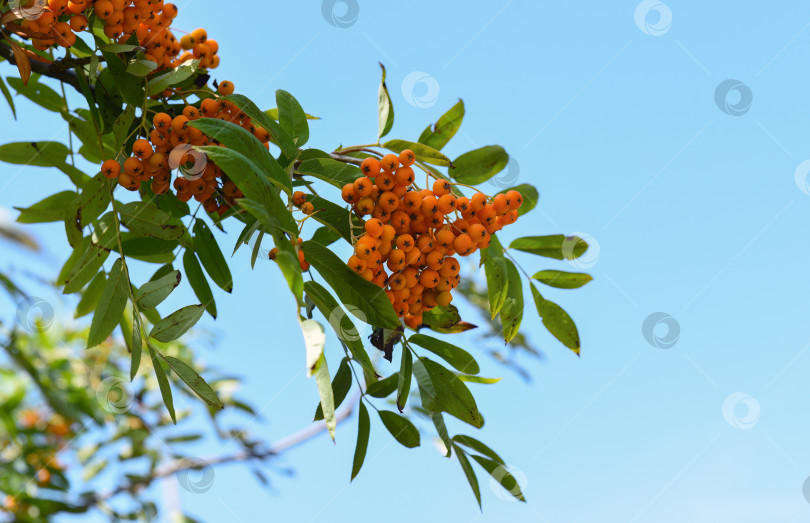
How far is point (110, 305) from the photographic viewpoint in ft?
4.05

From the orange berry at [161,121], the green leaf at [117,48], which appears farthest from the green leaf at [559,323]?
the green leaf at [117,48]

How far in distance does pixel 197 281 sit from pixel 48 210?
17.4 inches

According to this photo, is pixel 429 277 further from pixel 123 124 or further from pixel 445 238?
pixel 123 124

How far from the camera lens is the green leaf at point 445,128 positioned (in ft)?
4.60

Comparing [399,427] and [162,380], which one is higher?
[399,427]

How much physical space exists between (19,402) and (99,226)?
1816mm

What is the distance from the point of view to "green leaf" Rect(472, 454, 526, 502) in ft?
4.20

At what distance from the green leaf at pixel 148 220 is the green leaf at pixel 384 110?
478mm

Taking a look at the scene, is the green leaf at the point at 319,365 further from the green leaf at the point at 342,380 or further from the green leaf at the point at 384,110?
the green leaf at the point at 384,110

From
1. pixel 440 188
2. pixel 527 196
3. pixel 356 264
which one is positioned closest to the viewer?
pixel 356 264

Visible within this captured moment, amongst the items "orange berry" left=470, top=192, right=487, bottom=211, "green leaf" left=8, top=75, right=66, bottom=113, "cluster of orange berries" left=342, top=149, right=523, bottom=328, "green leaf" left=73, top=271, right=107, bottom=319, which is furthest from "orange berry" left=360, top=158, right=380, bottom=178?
"green leaf" left=8, top=75, right=66, bottom=113

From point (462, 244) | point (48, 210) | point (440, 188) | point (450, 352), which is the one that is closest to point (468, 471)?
point (450, 352)

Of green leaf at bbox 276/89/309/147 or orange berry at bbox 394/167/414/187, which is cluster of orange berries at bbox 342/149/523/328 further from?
green leaf at bbox 276/89/309/147

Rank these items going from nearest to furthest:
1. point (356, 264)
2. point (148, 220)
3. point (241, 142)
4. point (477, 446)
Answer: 1. point (241, 142)
2. point (356, 264)
3. point (148, 220)
4. point (477, 446)
